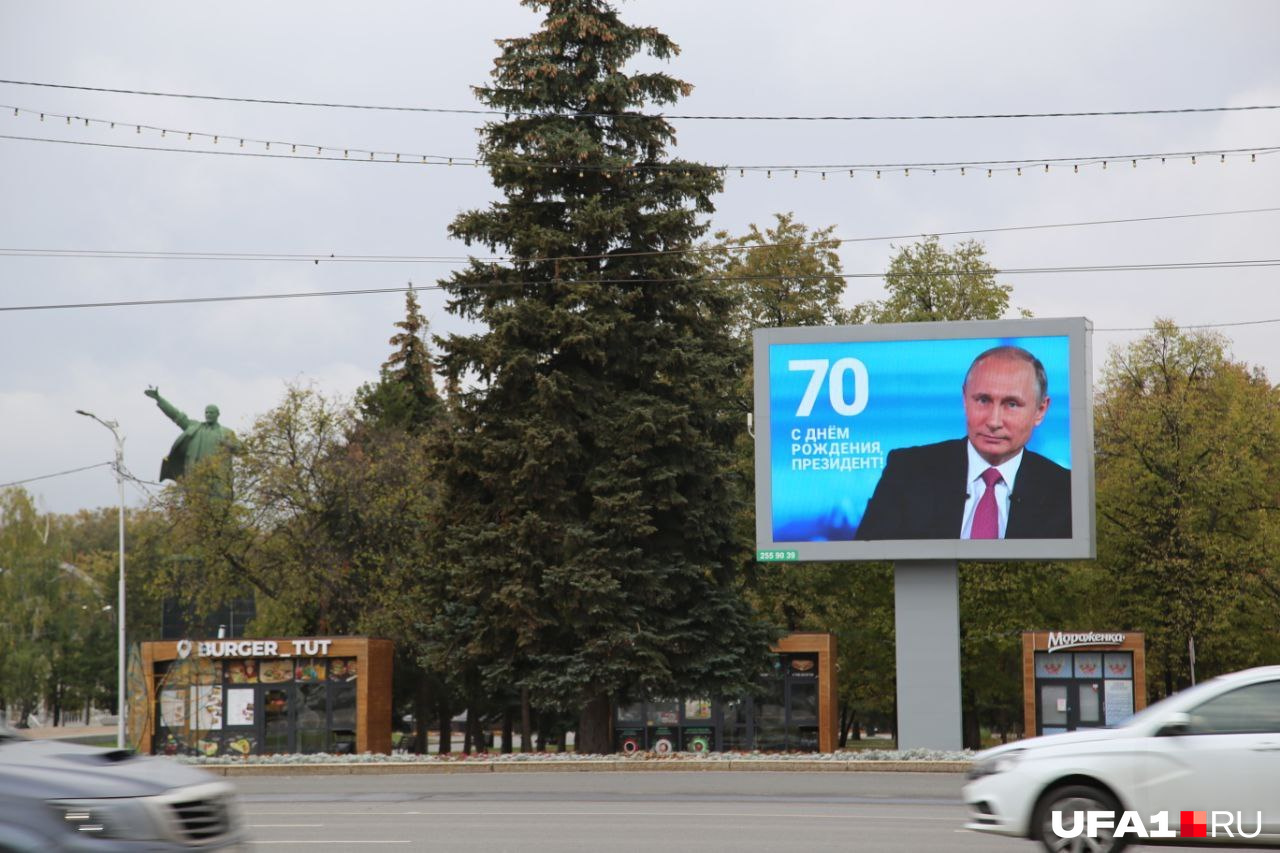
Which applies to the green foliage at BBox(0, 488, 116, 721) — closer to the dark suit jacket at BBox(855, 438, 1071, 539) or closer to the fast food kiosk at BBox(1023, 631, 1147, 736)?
the fast food kiosk at BBox(1023, 631, 1147, 736)

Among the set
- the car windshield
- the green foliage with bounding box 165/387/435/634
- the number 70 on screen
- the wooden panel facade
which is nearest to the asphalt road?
the car windshield

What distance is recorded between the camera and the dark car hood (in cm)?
784

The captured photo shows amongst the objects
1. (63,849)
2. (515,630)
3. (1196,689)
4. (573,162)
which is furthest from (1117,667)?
(63,849)

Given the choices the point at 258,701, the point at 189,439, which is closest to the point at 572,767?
the point at 258,701

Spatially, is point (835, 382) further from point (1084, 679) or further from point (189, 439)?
point (189, 439)

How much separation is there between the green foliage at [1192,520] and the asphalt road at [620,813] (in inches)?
906

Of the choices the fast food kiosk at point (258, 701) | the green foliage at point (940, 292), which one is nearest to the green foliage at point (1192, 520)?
the green foliage at point (940, 292)

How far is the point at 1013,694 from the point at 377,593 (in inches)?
894

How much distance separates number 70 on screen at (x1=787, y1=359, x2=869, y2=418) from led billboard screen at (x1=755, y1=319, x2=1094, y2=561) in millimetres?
24

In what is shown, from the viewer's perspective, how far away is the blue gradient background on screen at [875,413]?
30438mm

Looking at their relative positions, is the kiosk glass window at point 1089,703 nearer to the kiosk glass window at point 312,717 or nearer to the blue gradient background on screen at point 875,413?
the blue gradient background on screen at point 875,413

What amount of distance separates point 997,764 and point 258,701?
28985 millimetres

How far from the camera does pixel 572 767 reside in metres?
28.9

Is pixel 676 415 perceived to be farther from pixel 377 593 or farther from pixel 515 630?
pixel 377 593
